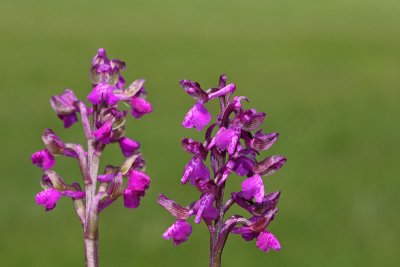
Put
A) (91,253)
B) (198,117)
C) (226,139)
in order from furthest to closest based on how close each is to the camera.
Result: (91,253) < (198,117) < (226,139)

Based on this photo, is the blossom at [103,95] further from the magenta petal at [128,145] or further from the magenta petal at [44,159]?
the magenta petal at [44,159]

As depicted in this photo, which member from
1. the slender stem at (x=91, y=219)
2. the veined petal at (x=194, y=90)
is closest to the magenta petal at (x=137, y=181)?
the slender stem at (x=91, y=219)

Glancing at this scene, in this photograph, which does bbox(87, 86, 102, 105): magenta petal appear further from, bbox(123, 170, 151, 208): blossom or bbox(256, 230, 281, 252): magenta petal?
bbox(256, 230, 281, 252): magenta petal

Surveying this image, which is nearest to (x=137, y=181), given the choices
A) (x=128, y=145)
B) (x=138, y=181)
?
(x=138, y=181)

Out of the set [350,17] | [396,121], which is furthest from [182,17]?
[396,121]

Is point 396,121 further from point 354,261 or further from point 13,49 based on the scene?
point 13,49

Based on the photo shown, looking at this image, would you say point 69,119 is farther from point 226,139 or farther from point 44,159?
point 226,139
